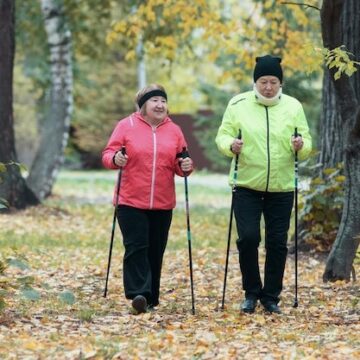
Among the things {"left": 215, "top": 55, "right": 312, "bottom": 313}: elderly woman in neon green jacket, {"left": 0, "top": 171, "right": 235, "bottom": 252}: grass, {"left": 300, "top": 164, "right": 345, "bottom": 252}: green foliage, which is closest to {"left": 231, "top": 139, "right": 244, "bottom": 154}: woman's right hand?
{"left": 215, "top": 55, "right": 312, "bottom": 313}: elderly woman in neon green jacket

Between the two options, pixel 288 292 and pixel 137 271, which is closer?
pixel 137 271

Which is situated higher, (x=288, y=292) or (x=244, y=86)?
(x=244, y=86)

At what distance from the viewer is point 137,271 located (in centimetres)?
757

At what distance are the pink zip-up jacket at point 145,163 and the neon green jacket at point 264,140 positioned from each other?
0.41 meters

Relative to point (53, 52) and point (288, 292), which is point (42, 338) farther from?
point (53, 52)

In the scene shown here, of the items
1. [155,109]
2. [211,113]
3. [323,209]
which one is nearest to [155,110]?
[155,109]

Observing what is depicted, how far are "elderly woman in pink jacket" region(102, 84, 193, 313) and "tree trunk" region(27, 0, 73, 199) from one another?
12.8 m

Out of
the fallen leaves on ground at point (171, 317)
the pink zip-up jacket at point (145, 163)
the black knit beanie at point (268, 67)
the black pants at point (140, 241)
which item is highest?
the black knit beanie at point (268, 67)

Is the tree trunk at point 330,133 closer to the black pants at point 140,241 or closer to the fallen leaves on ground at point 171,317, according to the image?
the fallen leaves on ground at point 171,317

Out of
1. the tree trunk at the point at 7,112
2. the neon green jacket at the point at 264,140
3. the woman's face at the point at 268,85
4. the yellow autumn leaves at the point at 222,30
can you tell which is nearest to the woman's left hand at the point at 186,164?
the neon green jacket at the point at 264,140

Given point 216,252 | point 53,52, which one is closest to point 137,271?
point 216,252

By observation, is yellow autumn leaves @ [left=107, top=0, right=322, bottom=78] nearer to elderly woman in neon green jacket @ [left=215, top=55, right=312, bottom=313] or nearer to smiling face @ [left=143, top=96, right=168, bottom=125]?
smiling face @ [left=143, top=96, right=168, bottom=125]

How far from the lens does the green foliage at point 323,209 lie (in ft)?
35.8

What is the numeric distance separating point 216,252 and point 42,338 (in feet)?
18.5
